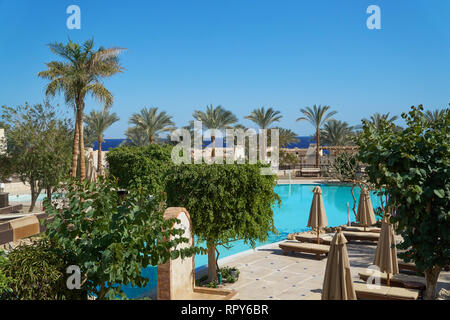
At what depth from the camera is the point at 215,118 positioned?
35750mm

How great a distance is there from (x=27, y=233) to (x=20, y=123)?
18.0 metres

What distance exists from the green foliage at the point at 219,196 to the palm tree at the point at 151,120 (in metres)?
29.7

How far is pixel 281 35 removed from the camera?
33.5m

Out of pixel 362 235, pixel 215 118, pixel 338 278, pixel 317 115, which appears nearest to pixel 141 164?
pixel 362 235

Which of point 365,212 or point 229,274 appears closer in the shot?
point 229,274

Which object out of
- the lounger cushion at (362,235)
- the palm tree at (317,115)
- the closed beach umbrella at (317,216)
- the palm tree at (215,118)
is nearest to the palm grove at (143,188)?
the closed beach umbrella at (317,216)

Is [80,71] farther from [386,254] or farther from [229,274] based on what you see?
[386,254]

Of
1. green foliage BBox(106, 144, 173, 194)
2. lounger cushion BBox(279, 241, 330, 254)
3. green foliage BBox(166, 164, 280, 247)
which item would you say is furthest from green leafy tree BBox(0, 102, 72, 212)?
lounger cushion BBox(279, 241, 330, 254)

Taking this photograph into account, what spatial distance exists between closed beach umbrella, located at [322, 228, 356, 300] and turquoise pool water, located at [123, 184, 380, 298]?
536 cm

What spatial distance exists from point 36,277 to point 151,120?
34.6 m
